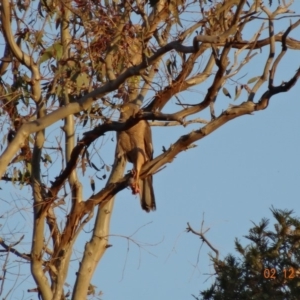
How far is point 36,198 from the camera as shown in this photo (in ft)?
16.8

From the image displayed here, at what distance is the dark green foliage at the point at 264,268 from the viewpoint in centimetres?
577

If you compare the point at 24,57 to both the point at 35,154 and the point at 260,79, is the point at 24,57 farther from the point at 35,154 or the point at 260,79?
the point at 260,79

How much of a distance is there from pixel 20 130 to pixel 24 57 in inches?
23.6

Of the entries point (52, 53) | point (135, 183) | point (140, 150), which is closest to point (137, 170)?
point (135, 183)

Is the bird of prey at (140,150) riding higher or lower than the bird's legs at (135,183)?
higher

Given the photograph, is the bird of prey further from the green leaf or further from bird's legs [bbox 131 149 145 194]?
the green leaf

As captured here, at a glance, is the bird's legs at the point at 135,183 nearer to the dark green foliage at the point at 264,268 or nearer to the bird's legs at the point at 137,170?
the bird's legs at the point at 137,170

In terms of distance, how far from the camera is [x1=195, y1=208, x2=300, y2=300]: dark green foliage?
577 cm

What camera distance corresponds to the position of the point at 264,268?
5941mm

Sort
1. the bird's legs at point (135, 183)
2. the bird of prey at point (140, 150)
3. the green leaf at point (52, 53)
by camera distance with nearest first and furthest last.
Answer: the green leaf at point (52, 53) < the bird's legs at point (135, 183) < the bird of prey at point (140, 150)

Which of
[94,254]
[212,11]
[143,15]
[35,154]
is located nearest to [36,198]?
[35,154]

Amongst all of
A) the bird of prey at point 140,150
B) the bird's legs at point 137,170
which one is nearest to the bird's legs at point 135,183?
the bird's legs at point 137,170

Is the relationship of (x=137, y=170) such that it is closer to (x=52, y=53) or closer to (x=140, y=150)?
(x=140, y=150)

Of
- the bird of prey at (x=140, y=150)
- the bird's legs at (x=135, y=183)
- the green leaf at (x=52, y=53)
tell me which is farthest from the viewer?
the bird of prey at (x=140, y=150)
